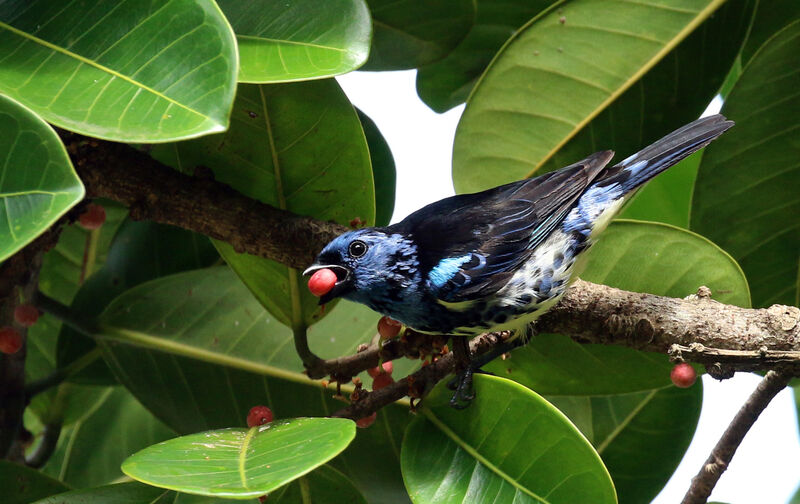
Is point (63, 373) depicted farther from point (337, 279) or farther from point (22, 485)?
point (337, 279)

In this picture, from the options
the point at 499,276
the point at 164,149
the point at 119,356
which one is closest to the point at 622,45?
the point at 499,276

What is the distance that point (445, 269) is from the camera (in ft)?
6.33

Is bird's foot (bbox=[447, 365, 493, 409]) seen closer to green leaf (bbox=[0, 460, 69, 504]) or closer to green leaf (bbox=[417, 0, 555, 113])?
green leaf (bbox=[0, 460, 69, 504])

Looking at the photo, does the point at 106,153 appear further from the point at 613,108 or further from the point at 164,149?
the point at 613,108

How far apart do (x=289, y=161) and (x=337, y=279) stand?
28cm

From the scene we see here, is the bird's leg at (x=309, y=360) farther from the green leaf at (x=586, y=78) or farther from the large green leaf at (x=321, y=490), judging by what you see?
the green leaf at (x=586, y=78)

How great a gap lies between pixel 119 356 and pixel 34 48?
0.81 metres

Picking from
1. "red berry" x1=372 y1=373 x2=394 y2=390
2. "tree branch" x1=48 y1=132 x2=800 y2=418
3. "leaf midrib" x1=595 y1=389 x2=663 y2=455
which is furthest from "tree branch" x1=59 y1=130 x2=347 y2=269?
"leaf midrib" x1=595 y1=389 x2=663 y2=455

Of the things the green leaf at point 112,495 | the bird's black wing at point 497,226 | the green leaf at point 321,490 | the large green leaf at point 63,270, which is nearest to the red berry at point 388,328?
the bird's black wing at point 497,226

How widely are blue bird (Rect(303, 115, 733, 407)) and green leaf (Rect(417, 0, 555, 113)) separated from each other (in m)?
0.52

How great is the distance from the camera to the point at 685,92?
6.77ft

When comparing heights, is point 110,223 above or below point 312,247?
below

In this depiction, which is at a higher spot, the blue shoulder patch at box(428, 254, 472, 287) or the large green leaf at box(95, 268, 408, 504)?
the blue shoulder patch at box(428, 254, 472, 287)

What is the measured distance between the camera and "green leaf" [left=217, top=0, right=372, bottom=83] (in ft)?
5.11
